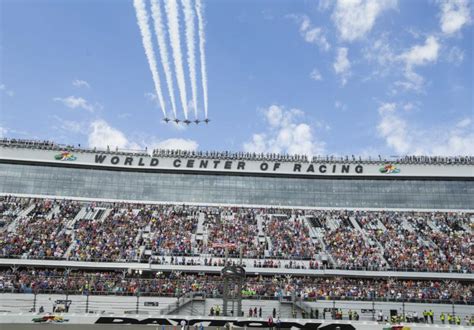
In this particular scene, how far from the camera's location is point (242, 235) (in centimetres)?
4972

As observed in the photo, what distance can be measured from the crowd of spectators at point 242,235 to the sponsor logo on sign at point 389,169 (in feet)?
23.2

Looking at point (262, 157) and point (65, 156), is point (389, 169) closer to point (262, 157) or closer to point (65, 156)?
point (262, 157)

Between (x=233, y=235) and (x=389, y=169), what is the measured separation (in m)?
29.0

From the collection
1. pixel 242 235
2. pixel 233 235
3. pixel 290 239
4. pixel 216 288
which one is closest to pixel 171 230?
pixel 233 235

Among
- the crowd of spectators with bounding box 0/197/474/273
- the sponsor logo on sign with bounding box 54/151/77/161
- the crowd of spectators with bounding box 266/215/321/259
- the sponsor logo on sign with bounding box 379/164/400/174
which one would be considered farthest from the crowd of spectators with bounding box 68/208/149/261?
the sponsor logo on sign with bounding box 379/164/400/174

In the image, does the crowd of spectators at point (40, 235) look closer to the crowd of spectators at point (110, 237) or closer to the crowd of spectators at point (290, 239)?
the crowd of spectators at point (110, 237)

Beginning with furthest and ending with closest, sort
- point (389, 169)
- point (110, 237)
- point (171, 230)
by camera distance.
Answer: point (389, 169) < point (171, 230) < point (110, 237)

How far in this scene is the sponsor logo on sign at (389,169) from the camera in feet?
208

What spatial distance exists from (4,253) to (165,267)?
16745 mm

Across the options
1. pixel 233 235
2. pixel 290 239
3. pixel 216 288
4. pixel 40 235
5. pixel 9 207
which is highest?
pixel 9 207

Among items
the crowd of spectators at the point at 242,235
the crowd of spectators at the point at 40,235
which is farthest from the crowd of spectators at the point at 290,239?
the crowd of spectators at the point at 40,235

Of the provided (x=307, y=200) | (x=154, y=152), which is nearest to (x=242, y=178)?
(x=307, y=200)

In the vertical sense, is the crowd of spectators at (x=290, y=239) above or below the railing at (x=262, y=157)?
below

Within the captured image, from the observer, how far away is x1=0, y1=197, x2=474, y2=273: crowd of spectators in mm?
43781
